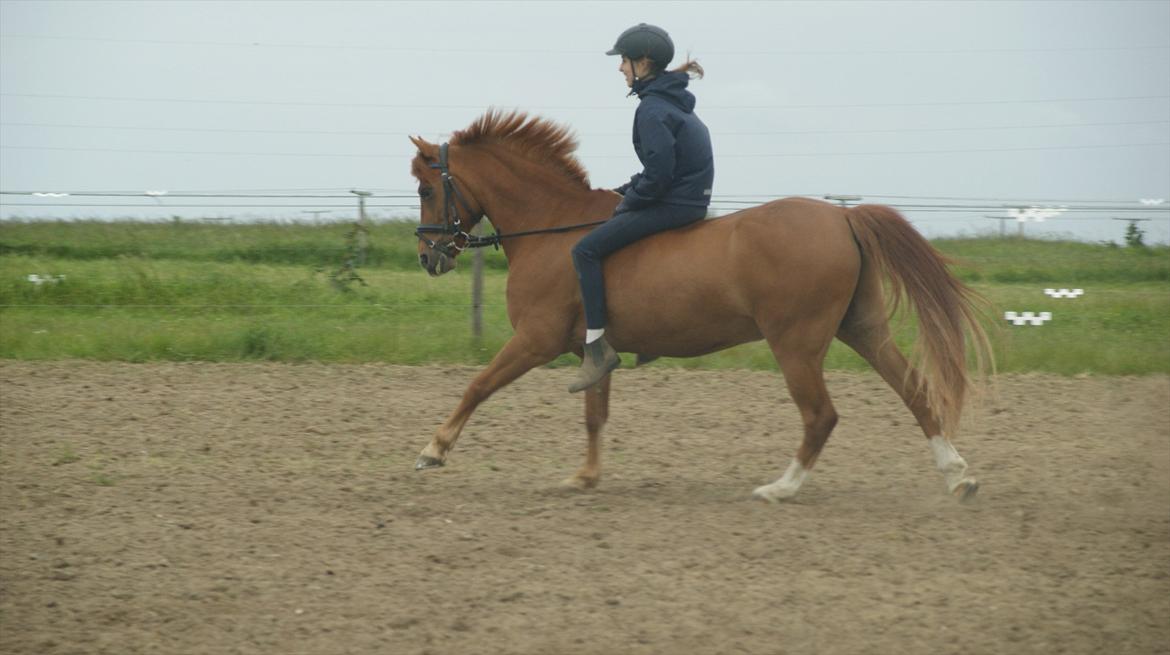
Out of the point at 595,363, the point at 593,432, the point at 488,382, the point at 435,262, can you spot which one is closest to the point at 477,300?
the point at 435,262

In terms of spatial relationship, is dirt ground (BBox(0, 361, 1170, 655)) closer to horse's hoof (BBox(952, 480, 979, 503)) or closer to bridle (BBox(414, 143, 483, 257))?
horse's hoof (BBox(952, 480, 979, 503))

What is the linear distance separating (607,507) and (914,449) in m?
2.48

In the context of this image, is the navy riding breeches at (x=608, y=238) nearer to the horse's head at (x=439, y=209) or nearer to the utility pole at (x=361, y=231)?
the horse's head at (x=439, y=209)

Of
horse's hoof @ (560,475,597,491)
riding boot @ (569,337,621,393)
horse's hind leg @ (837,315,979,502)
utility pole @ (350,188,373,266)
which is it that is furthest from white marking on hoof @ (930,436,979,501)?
utility pole @ (350,188,373,266)

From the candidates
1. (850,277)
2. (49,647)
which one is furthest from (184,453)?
(850,277)

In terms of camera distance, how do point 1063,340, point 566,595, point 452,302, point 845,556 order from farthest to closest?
point 452,302
point 1063,340
point 845,556
point 566,595

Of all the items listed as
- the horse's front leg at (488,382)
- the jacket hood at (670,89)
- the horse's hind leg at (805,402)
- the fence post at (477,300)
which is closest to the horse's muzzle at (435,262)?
the horse's front leg at (488,382)

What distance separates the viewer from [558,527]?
228 inches

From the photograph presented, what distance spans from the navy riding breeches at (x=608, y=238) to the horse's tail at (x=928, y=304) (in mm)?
905

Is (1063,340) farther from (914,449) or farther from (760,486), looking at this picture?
(760,486)

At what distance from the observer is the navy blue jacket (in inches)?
247

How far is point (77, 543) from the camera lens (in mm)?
5520

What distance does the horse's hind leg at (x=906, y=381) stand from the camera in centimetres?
631

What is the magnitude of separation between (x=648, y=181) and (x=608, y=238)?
38cm
